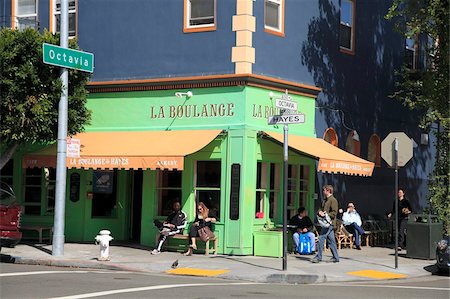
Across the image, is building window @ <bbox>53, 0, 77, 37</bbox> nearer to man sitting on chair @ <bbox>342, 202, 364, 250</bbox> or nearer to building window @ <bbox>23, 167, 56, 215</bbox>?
building window @ <bbox>23, 167, 56, 215</bbox>

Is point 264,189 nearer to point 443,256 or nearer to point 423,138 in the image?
point 443,256

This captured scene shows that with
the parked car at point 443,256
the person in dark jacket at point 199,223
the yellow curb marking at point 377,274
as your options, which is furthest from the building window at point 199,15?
the parked car at point 443,256

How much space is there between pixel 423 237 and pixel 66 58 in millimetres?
10180

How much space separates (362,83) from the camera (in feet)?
80.1

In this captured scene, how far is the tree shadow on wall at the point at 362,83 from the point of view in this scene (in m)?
22.5

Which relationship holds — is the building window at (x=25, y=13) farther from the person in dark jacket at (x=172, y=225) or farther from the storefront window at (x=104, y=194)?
the person in dark jacket at (x=172, y=225)

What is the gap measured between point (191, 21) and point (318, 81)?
4.22 metres

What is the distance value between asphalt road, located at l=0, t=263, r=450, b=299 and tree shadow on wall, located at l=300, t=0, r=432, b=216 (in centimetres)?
785

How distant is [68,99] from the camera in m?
19.7

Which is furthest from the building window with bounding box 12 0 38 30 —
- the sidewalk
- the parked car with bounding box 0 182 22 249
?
the sidewalk

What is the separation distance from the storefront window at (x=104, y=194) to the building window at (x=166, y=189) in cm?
215

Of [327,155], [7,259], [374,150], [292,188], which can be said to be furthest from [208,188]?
[374,150]

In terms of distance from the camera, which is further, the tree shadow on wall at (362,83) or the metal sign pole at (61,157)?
the tree shadow on wall at (362,83)

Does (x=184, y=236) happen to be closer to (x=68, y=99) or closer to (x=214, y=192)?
(x=214, y=192)
